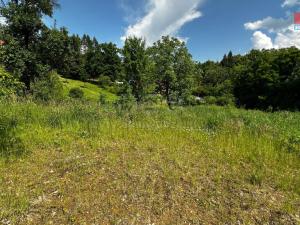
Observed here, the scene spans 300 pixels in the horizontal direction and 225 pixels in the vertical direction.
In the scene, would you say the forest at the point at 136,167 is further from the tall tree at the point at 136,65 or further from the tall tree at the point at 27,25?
the tall tree at the point at 136,65

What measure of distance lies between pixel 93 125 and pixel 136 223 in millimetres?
4549

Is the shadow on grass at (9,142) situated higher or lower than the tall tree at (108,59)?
lower

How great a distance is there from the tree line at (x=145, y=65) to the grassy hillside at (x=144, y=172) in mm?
2187

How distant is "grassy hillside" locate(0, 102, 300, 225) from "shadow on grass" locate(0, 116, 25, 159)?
0.02 meters

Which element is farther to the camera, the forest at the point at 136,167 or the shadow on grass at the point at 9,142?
the shadow on grass at the point at 9,142

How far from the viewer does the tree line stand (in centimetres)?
1487

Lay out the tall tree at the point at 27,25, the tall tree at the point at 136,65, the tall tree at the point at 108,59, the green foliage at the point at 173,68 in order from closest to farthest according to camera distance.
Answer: the tall tree at the point at 27,25
the tall tree at the point at 136,65
the green foliage at the point at 173,68
the tall tree at the point at 108,59

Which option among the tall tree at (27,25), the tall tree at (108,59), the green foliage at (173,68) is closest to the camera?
the tall tree at (27,25)

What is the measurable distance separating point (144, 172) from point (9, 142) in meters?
3.69

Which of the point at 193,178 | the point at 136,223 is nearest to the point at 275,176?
the point at 193,178

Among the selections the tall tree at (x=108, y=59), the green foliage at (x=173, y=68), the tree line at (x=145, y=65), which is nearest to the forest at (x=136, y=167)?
the tree line at (x=145, y=65)

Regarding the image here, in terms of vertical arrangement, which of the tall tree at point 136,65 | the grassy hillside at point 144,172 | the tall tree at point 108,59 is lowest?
the grassy hillside at point 144,172

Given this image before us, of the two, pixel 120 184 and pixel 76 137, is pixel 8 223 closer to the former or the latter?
pixel 120 184

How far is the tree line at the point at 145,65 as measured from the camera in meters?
14.9
